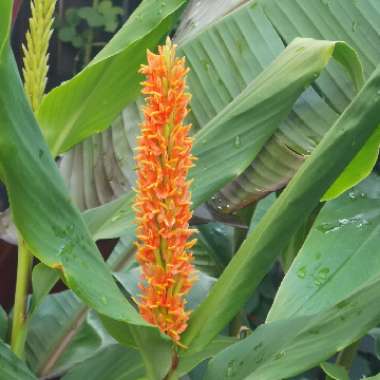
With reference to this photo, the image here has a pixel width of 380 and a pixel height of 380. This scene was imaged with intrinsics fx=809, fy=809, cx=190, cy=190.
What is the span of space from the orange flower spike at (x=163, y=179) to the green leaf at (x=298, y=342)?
0.30 feet

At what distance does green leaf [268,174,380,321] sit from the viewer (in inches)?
30.2

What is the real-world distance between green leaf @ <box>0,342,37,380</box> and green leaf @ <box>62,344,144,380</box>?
0.51ft

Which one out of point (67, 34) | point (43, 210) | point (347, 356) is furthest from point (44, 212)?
point (67, 34)

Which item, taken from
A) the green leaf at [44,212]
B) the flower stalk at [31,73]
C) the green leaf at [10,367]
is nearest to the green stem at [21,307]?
the flower stalk at [31,73]

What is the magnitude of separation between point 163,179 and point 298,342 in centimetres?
19

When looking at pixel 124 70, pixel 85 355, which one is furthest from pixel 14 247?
pixel 124 70

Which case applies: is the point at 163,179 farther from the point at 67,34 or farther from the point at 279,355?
the point at 67,34

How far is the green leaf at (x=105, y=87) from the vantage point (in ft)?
2.88

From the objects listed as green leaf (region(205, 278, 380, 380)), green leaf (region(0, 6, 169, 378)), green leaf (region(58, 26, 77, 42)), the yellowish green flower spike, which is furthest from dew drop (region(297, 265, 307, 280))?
green leaf (region(58, 26, 77, 42))

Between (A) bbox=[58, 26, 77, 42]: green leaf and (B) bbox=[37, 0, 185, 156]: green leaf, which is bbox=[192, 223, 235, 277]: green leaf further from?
(A) bbox=[58, 26, 77, 42]: green leaf

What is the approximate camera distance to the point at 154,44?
93 centimetres

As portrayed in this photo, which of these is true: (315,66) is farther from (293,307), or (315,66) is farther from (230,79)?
(230,79)

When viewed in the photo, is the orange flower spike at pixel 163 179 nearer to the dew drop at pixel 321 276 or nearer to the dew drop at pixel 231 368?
the dew drop at pixel 231 368

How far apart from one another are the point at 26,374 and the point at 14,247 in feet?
1.22
